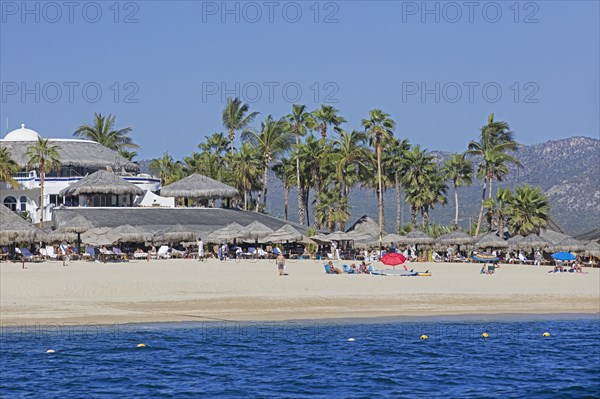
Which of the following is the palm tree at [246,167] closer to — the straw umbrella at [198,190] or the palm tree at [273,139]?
the palm tree at [273,139]

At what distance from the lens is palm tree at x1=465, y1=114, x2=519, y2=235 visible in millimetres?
67500

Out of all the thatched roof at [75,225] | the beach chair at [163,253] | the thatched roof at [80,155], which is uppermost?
the thatched roof at [80,155]

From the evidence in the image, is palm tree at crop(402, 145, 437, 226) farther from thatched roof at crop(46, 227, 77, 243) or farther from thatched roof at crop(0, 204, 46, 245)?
thatched roof at crop(0, 204, 46, 245)

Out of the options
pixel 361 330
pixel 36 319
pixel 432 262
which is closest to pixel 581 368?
pixel 361 330

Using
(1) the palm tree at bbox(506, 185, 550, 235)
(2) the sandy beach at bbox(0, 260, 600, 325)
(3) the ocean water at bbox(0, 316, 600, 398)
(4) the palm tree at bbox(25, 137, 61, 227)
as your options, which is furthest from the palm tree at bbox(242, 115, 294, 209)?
(3) the ocean water at bbox(0, 316, 600, 398)

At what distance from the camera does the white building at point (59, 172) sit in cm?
6944

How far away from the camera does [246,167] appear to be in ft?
252

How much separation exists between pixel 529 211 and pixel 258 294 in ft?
104

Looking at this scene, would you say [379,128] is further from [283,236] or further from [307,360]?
[307,360]

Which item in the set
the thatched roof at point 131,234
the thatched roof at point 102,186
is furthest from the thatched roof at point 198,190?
the thatched roof at point 131,234

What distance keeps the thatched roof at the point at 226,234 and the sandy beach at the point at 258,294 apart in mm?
11187

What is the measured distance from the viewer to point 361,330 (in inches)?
1046

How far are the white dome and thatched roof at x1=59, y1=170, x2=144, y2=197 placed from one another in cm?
1527

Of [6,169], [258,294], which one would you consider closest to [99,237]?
[6,169]
